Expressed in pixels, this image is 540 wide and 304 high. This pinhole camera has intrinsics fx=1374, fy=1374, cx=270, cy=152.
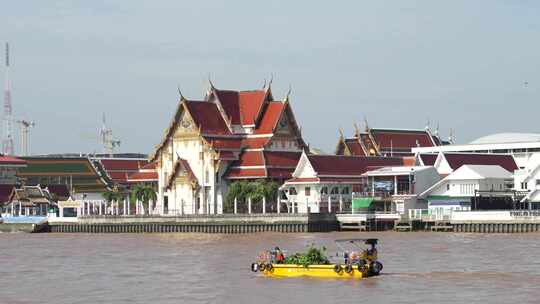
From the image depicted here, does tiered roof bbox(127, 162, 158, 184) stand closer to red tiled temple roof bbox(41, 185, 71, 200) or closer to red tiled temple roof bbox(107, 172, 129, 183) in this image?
red tiled temple roof bbox(41, 185, 71, 200)

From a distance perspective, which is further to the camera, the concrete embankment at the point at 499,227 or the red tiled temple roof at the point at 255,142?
the red tiled temple roof at the point at 255,142

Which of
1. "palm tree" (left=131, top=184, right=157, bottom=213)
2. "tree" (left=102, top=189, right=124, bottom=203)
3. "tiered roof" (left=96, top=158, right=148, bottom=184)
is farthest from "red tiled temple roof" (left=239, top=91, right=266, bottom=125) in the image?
"tiered roof" (left=96, top=158, right=148, bottom=184)

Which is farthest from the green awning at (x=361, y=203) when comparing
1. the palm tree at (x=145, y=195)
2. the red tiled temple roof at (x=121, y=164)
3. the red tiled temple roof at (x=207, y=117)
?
the red tiled temple roof at (x=121, y=164)

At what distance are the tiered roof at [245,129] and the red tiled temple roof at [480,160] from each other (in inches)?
551

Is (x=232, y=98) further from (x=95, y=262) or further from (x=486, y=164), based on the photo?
(x=95, y=262)

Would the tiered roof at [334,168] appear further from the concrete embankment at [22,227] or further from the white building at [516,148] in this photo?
the concrete embankment at [22,227]

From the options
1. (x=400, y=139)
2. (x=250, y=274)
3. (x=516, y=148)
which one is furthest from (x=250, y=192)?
(x=250, y=274)

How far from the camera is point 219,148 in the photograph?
117375 mm

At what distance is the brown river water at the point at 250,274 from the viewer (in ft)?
168

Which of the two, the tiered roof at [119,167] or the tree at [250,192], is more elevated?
the tiered roof at [119,167]

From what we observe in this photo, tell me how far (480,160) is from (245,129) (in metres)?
21.1

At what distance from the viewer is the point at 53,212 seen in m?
127

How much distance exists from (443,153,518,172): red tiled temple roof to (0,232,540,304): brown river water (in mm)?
21410

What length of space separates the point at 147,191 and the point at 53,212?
9.94 m
